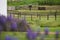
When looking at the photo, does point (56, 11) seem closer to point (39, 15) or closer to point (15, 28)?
point (39, 15)

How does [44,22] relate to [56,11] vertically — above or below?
below

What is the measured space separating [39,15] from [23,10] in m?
0.20

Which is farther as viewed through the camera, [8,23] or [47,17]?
[47,17]

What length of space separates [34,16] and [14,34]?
3.64ft

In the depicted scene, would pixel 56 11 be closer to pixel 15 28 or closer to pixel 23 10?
pixel 23 10

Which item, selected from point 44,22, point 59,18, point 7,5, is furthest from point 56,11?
point 7,5

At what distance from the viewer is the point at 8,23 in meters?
0.55

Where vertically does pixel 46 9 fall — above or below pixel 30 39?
above

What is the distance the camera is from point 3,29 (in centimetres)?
51

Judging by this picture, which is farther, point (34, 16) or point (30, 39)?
point (34, 16)

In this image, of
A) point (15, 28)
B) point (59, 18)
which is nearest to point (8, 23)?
point (15, 28)

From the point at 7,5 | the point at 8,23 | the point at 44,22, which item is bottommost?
the point at 44,22

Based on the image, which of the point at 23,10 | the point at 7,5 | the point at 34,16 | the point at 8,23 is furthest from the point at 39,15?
the point at 8,23

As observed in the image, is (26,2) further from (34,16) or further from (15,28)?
(15,28)
